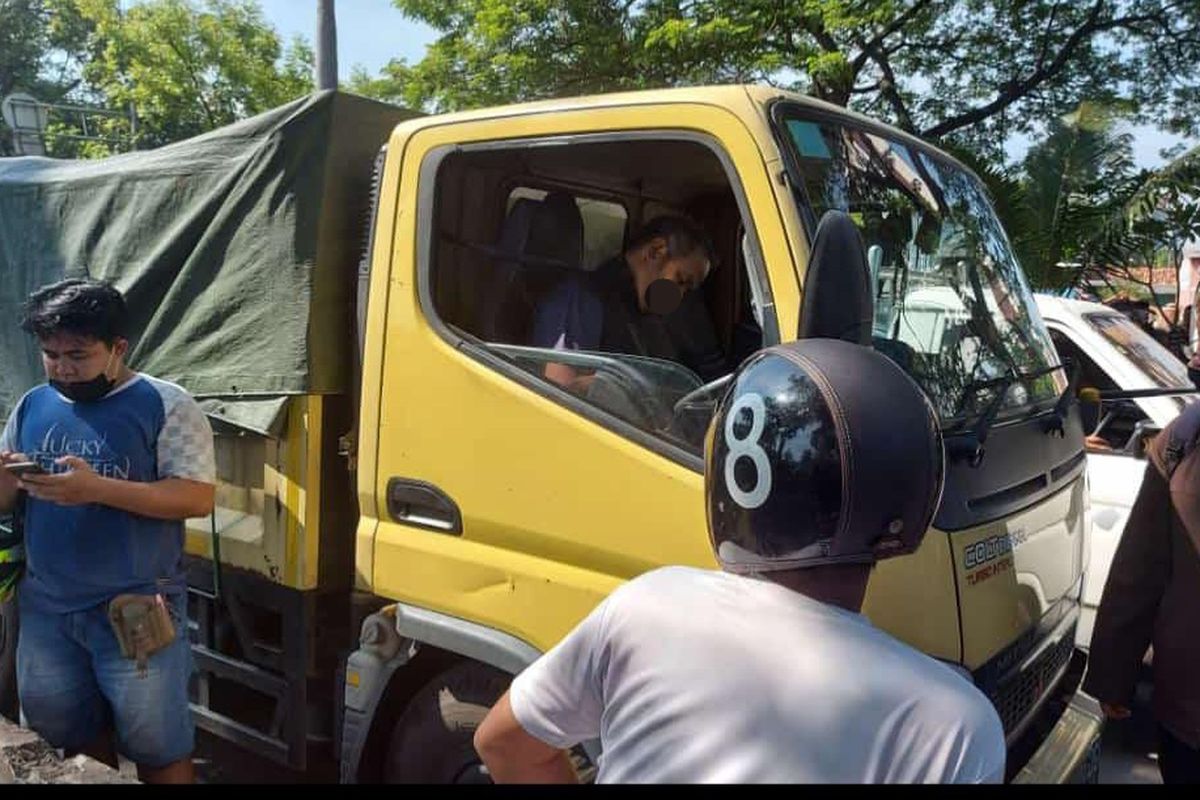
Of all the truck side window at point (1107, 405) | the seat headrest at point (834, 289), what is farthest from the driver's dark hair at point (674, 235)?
the truck side window at point (1107, 405)

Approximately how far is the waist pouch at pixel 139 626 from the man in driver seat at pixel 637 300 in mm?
1300

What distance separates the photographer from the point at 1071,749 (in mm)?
2465

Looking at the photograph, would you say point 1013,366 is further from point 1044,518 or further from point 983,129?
point 983,129

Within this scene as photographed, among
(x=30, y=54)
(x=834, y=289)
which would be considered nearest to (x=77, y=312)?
(x=834, y=289)

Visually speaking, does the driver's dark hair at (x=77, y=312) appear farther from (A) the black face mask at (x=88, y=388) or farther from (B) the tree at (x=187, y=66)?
(B) the tree at (x=187, y=66)

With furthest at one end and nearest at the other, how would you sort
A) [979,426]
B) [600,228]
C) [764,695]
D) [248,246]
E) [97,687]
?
[600,228] → [248,246] → [97,687] → [979,426] → [764,695]

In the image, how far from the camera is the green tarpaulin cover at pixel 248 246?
288 centimetres

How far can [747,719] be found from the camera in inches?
41.6

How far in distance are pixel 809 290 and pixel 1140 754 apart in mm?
3803

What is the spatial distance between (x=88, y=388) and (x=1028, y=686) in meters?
2.68

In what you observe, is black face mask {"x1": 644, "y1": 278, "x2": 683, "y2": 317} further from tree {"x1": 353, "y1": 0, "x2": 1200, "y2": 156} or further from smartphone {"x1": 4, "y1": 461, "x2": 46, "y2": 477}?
tree {"x1": 353, "y1": 0, "x2": 1200, "y2": 156}

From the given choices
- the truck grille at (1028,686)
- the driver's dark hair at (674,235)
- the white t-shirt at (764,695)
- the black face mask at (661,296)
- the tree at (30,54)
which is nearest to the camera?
the white t-shirt at (764,695)

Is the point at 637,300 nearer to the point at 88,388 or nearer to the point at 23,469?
the point at 88,388

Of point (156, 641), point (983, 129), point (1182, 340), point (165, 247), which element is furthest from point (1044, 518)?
point (983, 129)
